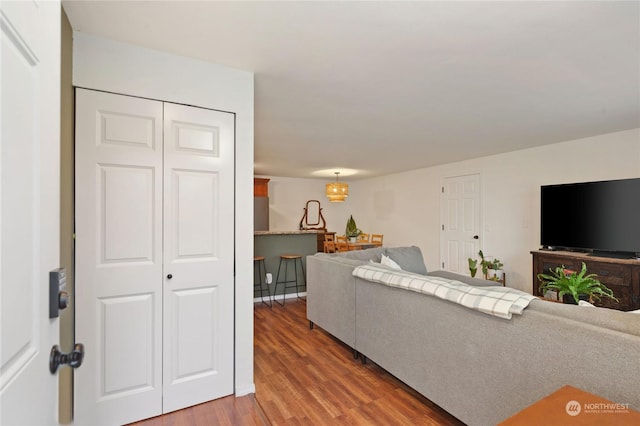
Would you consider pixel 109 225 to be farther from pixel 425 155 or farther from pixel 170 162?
pixel 425 155

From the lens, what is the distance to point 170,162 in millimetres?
2045

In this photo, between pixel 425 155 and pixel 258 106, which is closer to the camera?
pixel 258 106

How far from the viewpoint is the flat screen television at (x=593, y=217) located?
139 inches

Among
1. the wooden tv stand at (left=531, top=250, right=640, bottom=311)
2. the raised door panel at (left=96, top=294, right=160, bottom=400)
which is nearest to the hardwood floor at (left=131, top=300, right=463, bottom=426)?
the raised door panel at (left=96, top=294, right=160, bottom=400)

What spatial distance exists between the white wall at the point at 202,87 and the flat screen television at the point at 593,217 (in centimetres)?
406

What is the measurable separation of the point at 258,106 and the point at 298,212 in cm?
562

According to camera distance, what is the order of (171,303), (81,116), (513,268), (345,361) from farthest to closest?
(513,268), (345,361), (171,303), (81,116)

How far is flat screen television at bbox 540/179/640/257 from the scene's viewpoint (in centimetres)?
354

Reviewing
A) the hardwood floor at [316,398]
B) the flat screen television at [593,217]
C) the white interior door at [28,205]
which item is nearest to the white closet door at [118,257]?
the hardwood floor at [316,398]

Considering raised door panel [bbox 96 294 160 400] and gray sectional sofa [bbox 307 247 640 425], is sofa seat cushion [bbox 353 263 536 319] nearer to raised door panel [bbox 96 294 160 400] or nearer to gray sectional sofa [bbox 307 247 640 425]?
gray sectional sofa [bbox 307 247 640 425]

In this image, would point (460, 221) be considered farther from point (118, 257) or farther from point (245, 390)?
point (118, 257)

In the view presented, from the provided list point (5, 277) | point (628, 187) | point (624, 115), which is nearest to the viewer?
point (5, 277)

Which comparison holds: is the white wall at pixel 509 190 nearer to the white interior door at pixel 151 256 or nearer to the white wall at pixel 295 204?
the white wall at pixel 295 204

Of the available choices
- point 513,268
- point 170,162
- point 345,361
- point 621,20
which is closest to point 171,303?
Answer: point 170,162
